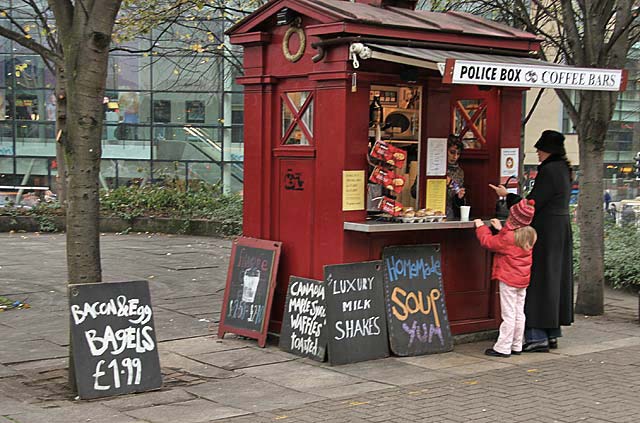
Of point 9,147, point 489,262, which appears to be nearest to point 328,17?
point 489,262

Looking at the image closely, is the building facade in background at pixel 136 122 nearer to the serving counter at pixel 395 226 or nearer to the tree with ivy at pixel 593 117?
the tree with ivy at pixel 593 117

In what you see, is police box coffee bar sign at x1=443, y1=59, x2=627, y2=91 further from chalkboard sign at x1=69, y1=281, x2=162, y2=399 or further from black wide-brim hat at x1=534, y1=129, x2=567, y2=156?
chalkboard sign at x1=69, y1=281, x2=162, y2=399

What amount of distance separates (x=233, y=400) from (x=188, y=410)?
0.43 metres

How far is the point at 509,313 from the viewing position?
27.3ft

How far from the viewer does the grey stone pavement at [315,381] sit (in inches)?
251

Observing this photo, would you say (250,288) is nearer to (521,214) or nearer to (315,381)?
(315,381)

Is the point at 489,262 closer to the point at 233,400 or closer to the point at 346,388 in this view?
the point at 346,388

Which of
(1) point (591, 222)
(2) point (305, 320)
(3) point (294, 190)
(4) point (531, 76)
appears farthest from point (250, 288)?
(1) point (591, 222)

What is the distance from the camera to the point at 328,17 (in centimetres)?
801

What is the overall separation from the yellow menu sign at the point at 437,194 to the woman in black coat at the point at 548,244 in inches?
34.7

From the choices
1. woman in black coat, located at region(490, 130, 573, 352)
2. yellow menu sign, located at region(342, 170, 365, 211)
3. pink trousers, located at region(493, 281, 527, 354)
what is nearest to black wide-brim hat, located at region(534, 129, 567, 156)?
woman in black coat, located at region(490, 130, 573, 352)

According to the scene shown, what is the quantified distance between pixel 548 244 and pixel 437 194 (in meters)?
1.23

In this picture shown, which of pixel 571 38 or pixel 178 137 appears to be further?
pixel 178 137

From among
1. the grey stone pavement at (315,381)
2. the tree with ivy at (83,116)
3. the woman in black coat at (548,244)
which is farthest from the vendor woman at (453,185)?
the tree with ivy at (83,116)
